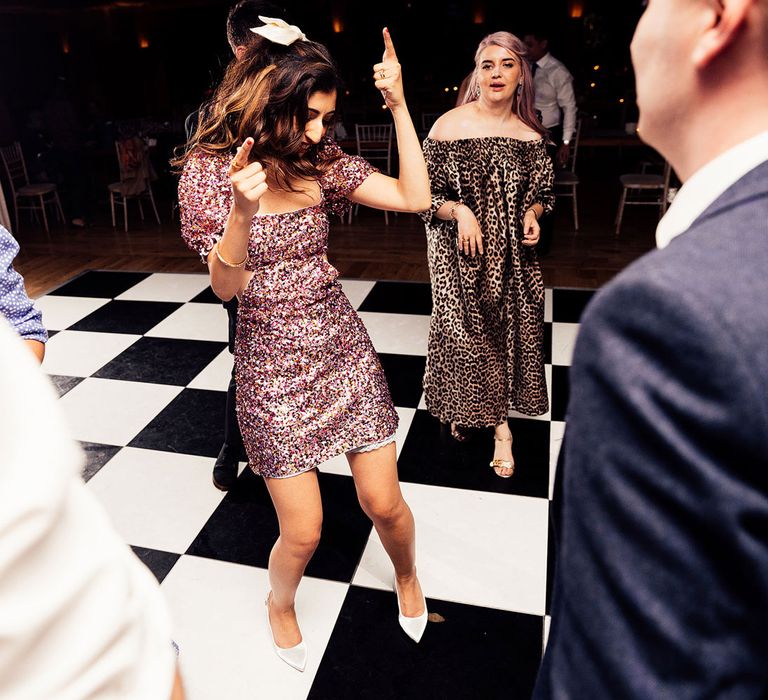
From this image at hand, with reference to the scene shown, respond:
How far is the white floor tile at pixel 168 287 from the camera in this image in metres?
4.04

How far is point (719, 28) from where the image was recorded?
1.48 ft

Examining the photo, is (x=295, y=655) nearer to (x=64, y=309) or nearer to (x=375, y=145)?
(x=64, y=309)

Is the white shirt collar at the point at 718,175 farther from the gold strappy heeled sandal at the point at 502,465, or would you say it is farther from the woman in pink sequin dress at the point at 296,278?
the gold strappy heeled sandal at the point at 502,465

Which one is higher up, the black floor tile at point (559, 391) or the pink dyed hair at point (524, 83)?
the pink dyed hair at point (524, 83)

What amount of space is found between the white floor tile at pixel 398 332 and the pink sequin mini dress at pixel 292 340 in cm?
166

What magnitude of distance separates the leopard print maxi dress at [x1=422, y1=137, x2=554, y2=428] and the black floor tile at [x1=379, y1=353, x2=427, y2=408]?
1.22 ft

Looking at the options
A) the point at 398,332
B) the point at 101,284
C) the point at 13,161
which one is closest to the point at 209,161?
the point at 398,332

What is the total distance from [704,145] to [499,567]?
1655mm

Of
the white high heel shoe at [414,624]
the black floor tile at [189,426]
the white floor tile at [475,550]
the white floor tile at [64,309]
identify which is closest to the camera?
the white high heel shoe at [414,624]

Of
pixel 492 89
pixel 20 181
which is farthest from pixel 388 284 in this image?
pixel 20 181

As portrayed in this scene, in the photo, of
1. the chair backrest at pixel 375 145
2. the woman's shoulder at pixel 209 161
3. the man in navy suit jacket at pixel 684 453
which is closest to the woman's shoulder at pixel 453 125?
the woman's shoulder at pixel 209 161

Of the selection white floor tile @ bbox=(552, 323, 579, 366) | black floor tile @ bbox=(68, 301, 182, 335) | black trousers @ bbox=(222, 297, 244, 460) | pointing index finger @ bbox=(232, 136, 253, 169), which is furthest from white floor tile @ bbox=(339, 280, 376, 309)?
pointing index finger @ bbox=(232, 136, 253, 169)

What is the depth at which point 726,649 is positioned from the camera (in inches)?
15.5

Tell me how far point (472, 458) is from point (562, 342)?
110 centimetres
